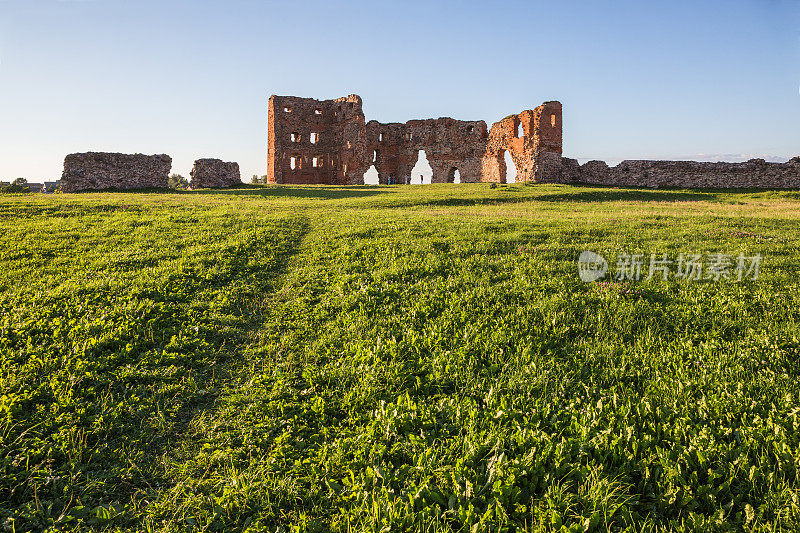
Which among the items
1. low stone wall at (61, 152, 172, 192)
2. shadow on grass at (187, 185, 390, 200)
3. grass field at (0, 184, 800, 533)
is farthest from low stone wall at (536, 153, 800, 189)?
grass field at (0, 184, 800, 533)

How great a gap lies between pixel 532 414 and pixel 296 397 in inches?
107

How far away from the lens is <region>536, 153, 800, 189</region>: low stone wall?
39531 millimetres

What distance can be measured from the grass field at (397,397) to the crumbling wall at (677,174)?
36.4 meters

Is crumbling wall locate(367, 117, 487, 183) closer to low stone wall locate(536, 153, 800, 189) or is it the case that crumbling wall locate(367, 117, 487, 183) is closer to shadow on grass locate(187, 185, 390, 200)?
low stone wall locate(536, 153, 800, 189)

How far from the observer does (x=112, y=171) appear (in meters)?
34.2

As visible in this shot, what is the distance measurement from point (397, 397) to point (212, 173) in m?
39.2

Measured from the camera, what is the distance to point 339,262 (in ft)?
35.3

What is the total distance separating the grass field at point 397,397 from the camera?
3.59 metres

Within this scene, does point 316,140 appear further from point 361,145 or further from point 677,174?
point 677,174

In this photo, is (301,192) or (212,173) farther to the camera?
(212,173)

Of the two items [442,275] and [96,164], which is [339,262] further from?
[96,164]

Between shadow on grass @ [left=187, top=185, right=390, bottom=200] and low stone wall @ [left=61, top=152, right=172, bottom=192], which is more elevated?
low stone wall @ [left=61, top=152, right=172, bottom=192]

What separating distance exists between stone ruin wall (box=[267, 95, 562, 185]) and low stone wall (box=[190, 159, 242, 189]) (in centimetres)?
1717

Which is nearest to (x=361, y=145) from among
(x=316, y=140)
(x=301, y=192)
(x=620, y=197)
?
(x=316, y=140)
